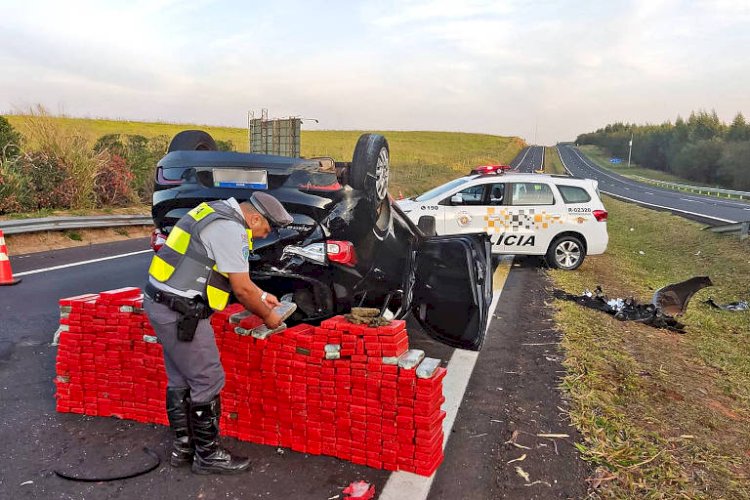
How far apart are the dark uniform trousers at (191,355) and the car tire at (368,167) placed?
1.87m

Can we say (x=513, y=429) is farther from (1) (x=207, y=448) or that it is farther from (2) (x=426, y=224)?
(2) (x=426, y=224)

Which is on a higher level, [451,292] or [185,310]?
[185,310]

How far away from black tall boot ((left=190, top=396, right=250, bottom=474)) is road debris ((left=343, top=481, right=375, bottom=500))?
2.22 ft

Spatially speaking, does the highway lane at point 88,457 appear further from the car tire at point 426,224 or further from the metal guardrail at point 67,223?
the metal guardrail at point 67,223

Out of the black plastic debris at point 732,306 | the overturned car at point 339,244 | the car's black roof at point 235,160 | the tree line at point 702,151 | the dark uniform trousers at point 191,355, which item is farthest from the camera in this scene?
the tree line at point 702,151

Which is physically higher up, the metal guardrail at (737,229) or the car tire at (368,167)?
the car tire at (368,167)

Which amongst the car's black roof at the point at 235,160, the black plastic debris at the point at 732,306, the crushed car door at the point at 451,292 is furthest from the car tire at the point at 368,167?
the black plastic debris at the point at 732,306

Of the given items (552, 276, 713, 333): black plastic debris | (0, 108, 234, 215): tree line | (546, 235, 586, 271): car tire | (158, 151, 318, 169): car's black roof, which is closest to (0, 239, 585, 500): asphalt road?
(158, 151, 318, 169): car's black roof

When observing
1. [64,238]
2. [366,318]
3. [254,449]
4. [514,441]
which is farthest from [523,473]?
[64,238]

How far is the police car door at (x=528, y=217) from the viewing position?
10.0 m

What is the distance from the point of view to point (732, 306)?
7.98 meters

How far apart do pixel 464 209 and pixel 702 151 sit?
50528 millimetres

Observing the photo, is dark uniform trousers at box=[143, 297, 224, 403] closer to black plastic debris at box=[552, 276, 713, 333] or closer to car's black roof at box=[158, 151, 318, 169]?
car's black roof at box=[158, 151, 318, 169]

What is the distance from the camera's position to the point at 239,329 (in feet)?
11.8
